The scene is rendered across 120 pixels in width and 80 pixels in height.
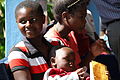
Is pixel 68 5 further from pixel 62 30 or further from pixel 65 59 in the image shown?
pixel 65 59

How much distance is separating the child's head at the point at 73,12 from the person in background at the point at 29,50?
297 mm

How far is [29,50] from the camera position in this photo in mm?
2490

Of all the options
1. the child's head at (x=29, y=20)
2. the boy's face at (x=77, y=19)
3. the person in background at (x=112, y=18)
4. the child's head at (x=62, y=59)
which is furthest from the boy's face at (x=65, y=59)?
the person in background at (x=112, y=18)

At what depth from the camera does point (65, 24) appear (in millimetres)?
2863

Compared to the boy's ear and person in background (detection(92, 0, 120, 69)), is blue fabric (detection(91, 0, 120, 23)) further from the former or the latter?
the boy's ear

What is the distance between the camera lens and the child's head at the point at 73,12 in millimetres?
2789

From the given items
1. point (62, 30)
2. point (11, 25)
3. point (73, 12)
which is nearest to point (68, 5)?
point (73, 12)

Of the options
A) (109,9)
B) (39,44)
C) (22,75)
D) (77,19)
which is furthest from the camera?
(109,9)

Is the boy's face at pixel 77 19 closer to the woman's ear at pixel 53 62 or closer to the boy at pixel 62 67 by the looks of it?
the boy at pixel 62 67

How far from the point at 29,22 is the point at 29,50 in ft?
0.67

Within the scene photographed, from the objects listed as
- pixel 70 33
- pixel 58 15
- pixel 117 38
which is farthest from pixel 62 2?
pixel 117 38

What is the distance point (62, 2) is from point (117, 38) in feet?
2.11

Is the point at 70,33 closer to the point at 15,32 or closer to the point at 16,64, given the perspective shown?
the point at 15,32

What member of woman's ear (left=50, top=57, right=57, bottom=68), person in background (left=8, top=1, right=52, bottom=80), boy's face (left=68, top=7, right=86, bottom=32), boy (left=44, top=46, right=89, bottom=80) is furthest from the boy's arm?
boy's face (left=68, top=7, right=86, bottom=32)
